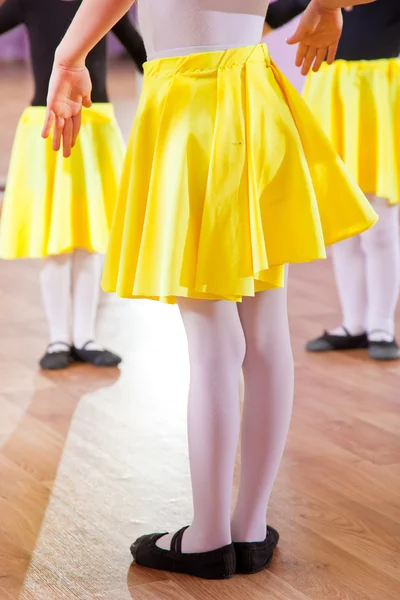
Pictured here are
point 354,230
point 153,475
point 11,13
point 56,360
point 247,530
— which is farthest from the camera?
point 56,360

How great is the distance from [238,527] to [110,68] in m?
11.2

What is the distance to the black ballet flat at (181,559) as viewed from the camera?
1.68 m

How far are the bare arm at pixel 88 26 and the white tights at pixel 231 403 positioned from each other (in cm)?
41

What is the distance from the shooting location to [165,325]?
3465 mm

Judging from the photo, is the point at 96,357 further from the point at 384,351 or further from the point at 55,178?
the point at 384,351

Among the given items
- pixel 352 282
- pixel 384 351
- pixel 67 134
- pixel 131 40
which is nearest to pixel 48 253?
pixel 131 40

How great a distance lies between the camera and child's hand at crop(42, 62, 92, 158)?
157 cm

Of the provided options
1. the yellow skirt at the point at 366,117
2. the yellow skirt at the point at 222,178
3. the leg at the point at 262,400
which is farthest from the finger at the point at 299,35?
the yellow skirt at the point at 366,117

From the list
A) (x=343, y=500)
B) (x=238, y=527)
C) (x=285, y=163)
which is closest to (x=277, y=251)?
(x=285, y=163)

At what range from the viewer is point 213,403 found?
Result: 161cm

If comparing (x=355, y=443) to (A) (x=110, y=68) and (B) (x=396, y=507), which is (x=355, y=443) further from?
(A) (x=110, y=68)

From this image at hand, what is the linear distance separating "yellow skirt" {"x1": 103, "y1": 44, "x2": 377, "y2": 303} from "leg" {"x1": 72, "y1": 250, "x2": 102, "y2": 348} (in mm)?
1410

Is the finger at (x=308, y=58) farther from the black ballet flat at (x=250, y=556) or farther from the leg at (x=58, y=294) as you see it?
the leg at (x=58, y=294)

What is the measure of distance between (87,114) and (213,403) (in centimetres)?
147
